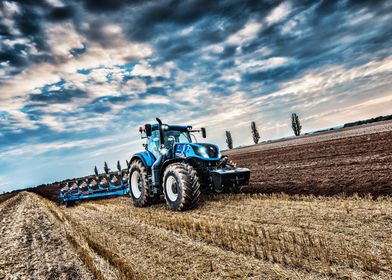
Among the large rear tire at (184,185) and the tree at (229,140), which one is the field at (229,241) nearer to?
the large rear tire at (184,185)

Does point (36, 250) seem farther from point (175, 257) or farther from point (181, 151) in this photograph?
point (181, 151)

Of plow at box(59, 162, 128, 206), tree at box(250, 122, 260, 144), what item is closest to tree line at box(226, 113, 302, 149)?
tree at box(250, 122, 260, 144)

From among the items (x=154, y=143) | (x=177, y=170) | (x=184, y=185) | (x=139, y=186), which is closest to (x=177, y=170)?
(x=177, y=170)

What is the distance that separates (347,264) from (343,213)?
8.10ft

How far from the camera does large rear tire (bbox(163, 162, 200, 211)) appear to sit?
287 inches

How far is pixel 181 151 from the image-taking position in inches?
330

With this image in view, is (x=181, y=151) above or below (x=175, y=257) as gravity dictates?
above

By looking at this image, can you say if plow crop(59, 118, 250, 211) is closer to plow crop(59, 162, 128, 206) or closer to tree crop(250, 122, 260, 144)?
plow crop(59, 162, 128, 206)

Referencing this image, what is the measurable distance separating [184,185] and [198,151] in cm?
121

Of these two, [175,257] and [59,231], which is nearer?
[175,257]

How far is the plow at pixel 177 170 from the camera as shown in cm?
745

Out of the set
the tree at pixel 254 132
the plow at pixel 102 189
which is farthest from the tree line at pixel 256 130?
the plow at pixel 102 189

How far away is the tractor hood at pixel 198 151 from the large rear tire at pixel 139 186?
143 cm

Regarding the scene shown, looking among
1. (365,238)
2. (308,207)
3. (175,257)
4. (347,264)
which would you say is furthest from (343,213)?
(175,257)
